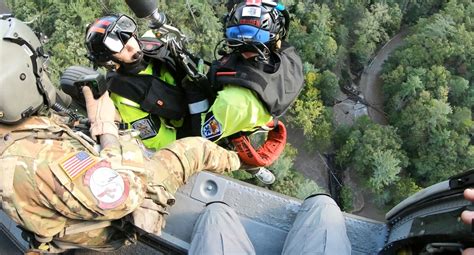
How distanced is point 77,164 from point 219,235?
878 millimetres

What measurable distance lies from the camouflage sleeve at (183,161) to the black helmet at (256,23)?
0.84 m

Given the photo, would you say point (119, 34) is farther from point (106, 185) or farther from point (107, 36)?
point (106, 185)

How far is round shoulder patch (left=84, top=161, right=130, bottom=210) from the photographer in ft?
7.89

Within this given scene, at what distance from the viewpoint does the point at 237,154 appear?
12.6 feet

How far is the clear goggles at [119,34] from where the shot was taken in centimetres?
326

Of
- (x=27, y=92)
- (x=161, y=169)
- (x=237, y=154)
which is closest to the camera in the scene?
(x=27, y=92)

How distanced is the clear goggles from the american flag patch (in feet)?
3.40

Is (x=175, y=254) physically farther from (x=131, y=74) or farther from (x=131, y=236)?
(x=131, y=74)

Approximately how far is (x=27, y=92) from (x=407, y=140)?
22.5 meters

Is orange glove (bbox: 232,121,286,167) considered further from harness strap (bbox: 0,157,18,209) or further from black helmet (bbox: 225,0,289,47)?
harness strap (bbox: 0,157,18,209)

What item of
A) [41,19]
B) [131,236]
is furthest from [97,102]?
[41,19]

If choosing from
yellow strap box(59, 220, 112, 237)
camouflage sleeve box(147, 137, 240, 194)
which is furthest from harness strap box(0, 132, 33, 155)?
camouflage sleeve box(147, 137, 240, 194)

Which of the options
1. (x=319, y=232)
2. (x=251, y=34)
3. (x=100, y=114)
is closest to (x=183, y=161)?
(x=100, y=114)

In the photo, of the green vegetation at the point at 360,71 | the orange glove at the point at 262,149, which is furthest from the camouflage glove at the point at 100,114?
the green vegetation at the point at 360,71
